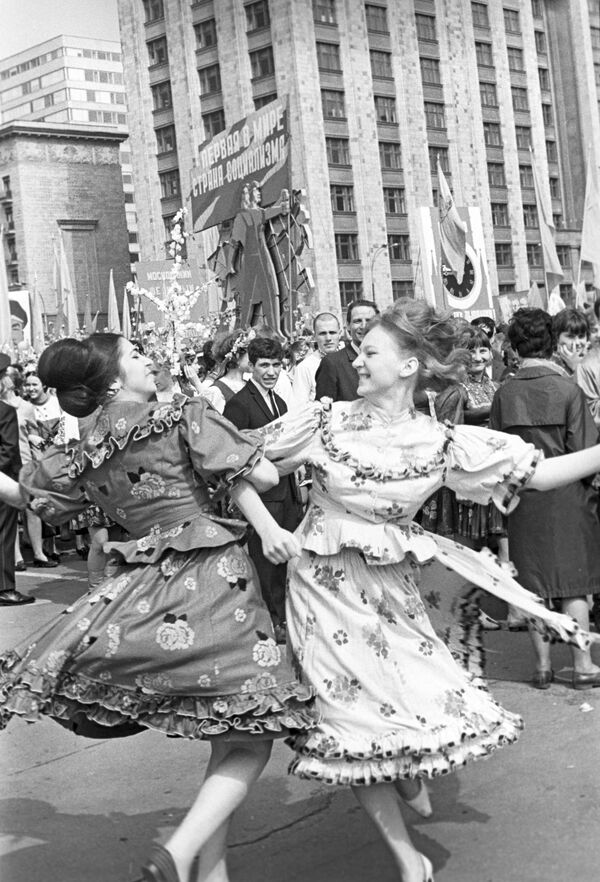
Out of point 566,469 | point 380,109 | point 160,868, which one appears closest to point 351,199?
point 380,109

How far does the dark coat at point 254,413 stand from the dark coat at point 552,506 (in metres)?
1.91

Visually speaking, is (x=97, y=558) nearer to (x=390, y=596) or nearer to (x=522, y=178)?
(x=390, y=596)

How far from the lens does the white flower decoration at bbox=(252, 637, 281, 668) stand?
11.6 ft

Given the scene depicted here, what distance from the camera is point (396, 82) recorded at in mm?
64625

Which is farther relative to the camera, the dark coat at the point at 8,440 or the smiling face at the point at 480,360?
the dark coat at the point at 8,440

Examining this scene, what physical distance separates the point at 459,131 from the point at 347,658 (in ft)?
220

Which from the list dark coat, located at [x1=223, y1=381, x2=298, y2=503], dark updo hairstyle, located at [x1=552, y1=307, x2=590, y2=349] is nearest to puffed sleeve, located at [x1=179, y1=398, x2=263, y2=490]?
dark coat, located at [x1=223, y1=381, x2=298, y2=503]

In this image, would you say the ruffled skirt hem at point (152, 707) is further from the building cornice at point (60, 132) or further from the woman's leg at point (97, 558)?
the building cornice at point (60, 132)

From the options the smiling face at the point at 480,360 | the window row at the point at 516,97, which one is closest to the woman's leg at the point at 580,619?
the smiling face at the point at 480,360

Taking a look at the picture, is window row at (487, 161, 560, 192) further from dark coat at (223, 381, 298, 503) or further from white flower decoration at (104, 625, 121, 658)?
white flower decoration at (104, 625, 121, 658)

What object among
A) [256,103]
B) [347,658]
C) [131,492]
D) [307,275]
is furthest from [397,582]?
[256,103]

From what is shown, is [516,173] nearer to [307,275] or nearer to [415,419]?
Result: [307,275]

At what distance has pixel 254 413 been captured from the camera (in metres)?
7.91

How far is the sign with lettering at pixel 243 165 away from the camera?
21.5 metres
